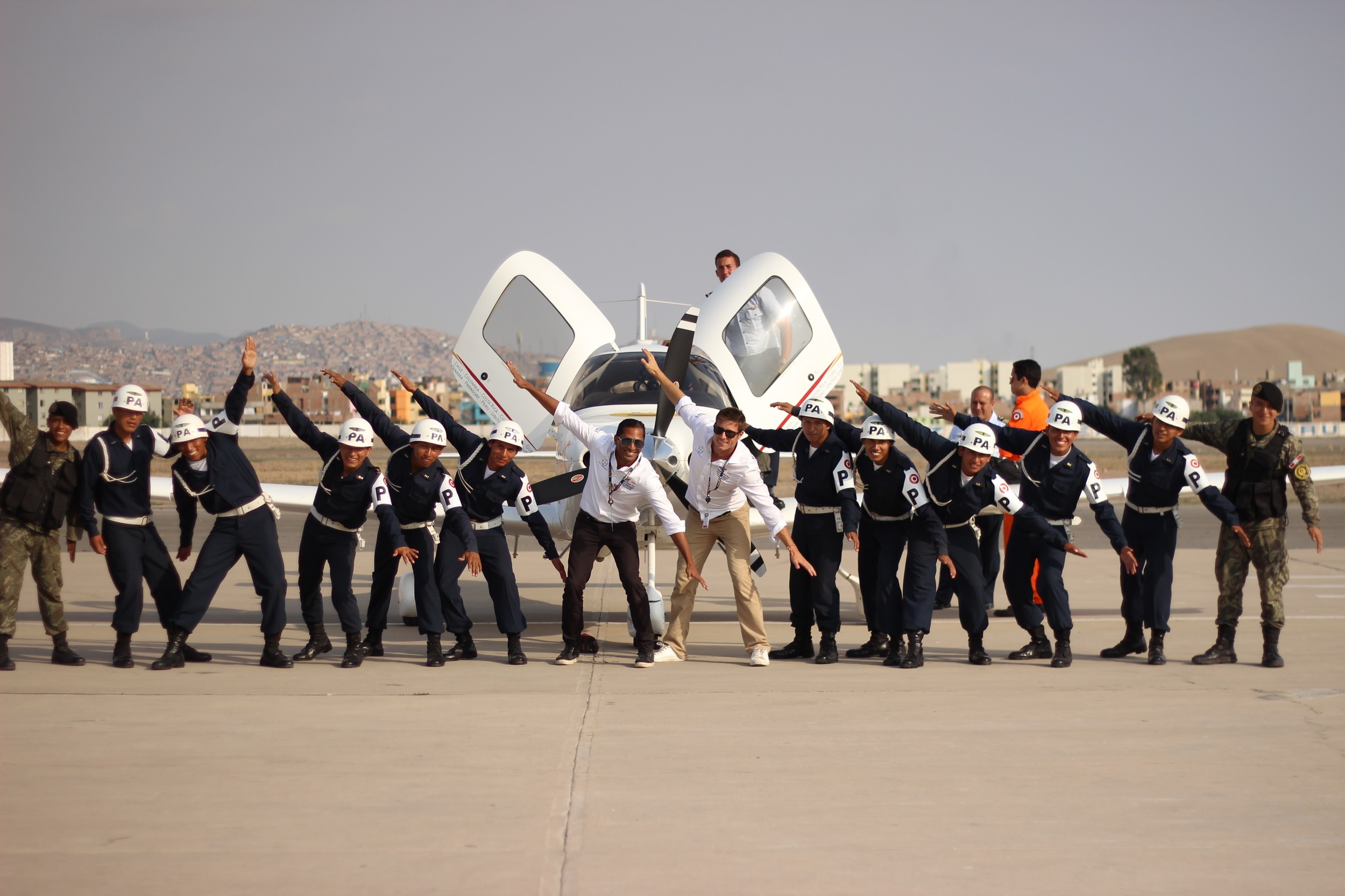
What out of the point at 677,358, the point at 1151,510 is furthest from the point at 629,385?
the point at 1151,510

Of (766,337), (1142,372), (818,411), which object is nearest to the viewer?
(818,411)

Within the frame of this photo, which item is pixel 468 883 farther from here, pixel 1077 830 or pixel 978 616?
pixel 978 616

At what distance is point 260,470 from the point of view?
125 feet

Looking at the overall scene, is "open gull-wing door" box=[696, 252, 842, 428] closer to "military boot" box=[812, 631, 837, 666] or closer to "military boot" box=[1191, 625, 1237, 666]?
"military boot" box=[812, 631, 837, 666]

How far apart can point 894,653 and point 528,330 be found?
4.92m

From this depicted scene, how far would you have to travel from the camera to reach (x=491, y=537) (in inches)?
283

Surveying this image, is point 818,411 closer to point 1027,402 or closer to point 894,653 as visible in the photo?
point 894,653

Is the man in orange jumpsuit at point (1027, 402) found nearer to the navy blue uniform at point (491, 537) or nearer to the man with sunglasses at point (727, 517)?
the man with sunglasses at point (727, 517)

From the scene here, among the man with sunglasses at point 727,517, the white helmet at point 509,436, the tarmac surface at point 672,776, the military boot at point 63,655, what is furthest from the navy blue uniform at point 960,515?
the military boot at point 63,655

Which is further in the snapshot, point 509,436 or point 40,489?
point 509,436

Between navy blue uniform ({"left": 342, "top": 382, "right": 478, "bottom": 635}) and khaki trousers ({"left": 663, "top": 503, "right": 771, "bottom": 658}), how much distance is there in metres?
1.42

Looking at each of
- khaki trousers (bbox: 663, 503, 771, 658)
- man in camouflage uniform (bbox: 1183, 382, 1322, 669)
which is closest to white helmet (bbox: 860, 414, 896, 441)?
khaki trousers (bbox: 663, 503, 771, 658)

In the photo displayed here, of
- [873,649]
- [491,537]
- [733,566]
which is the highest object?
[491,537]

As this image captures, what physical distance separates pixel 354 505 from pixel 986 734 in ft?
13.1
